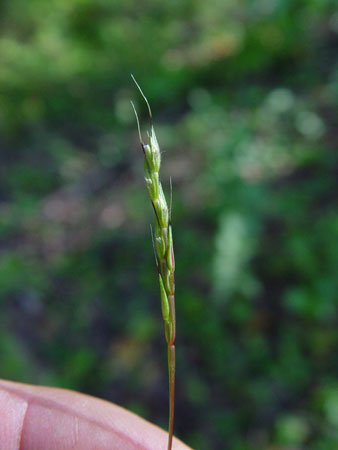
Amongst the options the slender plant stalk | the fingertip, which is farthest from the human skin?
the slender plant stalk

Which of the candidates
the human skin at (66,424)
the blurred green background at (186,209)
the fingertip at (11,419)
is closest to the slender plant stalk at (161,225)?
the human skin at (66,424)

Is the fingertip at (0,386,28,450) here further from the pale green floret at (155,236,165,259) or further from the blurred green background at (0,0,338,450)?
the blurred green background at (0,0,338,450)

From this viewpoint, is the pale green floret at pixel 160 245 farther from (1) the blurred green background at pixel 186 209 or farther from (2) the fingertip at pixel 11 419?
(1) the blurred green background at pixel 186 209

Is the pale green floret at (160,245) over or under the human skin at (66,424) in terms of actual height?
over

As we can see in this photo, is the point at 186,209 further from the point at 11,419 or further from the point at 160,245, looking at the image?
the point at 160,245

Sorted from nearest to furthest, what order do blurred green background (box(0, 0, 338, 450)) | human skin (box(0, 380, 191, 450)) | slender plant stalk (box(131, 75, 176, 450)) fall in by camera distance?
slender plant stalk (box(131, 75, 176, 450)) → human skin (box(0, 380, 191, 450)) → blurred green background (box(0, 0, 338, 450))

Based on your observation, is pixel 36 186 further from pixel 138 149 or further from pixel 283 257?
pixel 283 257

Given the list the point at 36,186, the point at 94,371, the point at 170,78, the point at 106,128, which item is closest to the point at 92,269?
the point at 94,371
